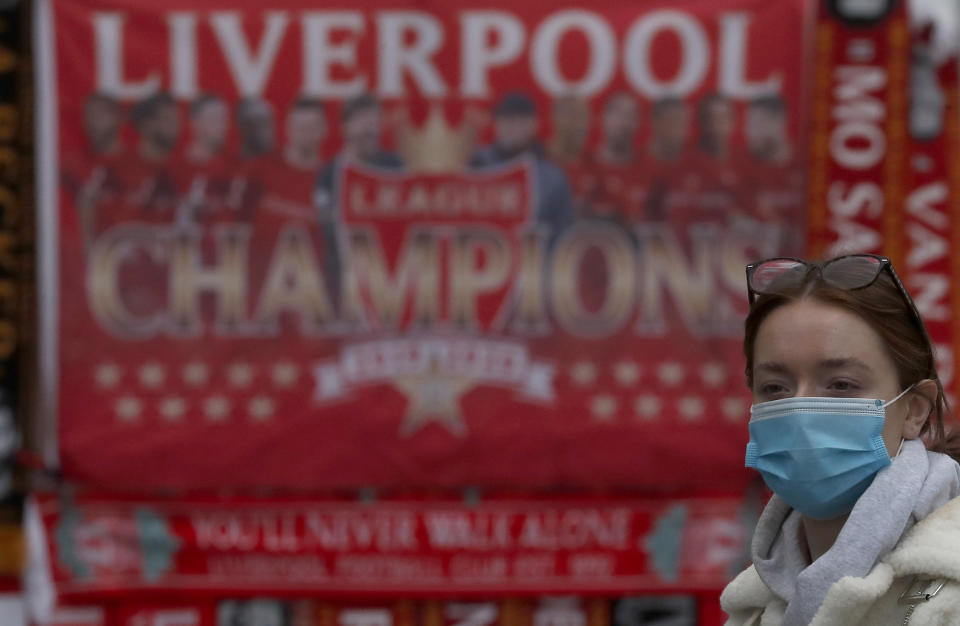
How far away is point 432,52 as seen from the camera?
495cm

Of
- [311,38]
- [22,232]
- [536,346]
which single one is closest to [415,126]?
[311,38]

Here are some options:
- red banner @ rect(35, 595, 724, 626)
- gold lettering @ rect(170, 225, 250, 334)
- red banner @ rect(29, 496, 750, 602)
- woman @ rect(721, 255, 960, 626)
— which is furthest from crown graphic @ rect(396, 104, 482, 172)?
woman @ rect(721, 255, 960, 626)

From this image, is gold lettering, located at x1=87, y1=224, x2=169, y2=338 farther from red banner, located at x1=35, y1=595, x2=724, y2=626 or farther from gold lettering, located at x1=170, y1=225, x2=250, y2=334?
red banner, located at x1=35, y1=595, x2=724, y2=626

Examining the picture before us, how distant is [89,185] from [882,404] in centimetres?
383

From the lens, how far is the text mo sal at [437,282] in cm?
494

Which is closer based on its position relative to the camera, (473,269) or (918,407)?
(918,407)

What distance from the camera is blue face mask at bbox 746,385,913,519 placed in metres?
1.79

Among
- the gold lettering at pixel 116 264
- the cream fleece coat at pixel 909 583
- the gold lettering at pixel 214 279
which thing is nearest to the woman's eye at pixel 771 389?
the cream fleece coat at pixel 909 583

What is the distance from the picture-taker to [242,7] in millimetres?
4965

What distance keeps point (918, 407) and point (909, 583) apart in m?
0.30

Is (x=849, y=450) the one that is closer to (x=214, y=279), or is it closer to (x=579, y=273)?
(x=579, y=273)

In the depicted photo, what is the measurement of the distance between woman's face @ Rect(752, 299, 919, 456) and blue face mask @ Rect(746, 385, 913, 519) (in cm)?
2

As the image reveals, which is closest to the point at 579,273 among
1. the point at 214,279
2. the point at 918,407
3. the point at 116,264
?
the point at 214,279

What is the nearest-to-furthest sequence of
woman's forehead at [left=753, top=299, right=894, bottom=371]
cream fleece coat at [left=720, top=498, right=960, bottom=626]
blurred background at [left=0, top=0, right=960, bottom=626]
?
cream fleece coat at [left=720, top=498, right=960, bottom=626]
woman's forehead at [left=753, top=299, right=894, bottom=371]
blurred background at [left=0, top=0, right=960, bottom=626]
